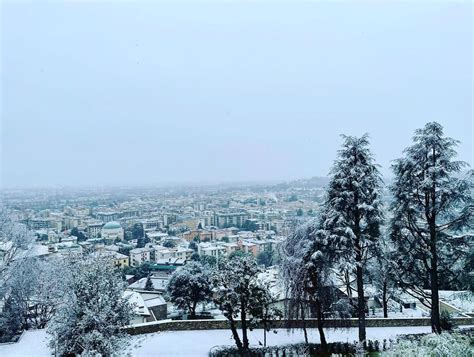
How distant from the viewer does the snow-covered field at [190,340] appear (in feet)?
36.3

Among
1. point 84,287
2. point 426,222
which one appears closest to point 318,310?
point 426,222

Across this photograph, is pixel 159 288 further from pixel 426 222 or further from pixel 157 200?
pixel 157 200

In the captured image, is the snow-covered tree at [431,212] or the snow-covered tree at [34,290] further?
the snow-covered tree at [34,290]

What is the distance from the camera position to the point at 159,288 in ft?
117

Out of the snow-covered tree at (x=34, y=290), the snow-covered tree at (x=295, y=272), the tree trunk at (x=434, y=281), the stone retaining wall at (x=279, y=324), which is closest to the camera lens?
the tree trunk at (x=434, y=281)

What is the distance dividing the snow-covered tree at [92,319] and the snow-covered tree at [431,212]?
778 centimetres

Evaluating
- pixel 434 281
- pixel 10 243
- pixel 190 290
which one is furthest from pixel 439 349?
pixel 10 243

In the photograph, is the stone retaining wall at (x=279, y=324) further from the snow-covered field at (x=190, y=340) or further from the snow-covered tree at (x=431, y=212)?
the snow-covered tree at (x=431, y=212)

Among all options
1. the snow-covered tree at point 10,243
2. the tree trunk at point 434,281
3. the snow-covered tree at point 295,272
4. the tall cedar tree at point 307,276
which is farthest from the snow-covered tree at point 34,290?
the tree trunk at point 434,281

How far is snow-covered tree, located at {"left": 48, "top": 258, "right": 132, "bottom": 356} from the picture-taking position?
27.2 feet

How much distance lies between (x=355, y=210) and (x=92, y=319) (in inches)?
287

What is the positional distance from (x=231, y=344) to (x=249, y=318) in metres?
0.97

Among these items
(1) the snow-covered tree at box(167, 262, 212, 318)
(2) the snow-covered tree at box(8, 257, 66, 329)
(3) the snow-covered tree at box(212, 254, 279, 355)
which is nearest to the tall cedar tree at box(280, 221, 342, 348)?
(3) the snow-covered tree at box(212, 254, 279, 355)

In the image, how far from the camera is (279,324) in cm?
1302
